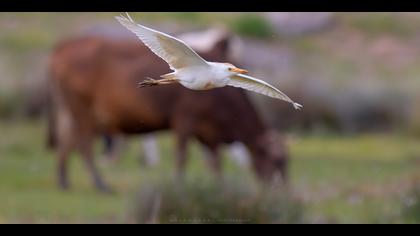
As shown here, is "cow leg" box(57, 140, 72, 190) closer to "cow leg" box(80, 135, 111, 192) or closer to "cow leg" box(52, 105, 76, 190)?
"cow leg" box(52, 105, 76, 190)

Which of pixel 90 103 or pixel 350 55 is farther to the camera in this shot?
pixel 350 55

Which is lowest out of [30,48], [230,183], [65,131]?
[30,48]

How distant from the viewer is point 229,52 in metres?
13.9

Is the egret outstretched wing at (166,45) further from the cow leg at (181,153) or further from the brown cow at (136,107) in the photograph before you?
the cow leg at (181,153)

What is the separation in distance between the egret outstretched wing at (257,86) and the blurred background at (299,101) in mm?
7255

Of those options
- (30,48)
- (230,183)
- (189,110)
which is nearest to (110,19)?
(30,48)

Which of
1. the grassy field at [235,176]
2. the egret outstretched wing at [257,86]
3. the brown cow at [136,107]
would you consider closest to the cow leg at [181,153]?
the brown cow at [136,107]

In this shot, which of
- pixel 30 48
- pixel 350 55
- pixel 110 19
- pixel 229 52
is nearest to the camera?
pixel 229 52

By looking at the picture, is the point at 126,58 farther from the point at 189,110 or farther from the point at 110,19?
the point at 110,19

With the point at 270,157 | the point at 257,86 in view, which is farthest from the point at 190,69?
the point at 270,157

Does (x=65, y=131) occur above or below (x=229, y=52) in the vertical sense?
below

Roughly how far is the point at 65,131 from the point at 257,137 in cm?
267

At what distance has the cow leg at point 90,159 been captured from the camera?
45.4ft

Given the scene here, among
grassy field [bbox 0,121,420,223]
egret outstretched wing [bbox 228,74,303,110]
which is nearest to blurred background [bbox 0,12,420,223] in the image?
grassy field [bbox 0,121,420,223]
